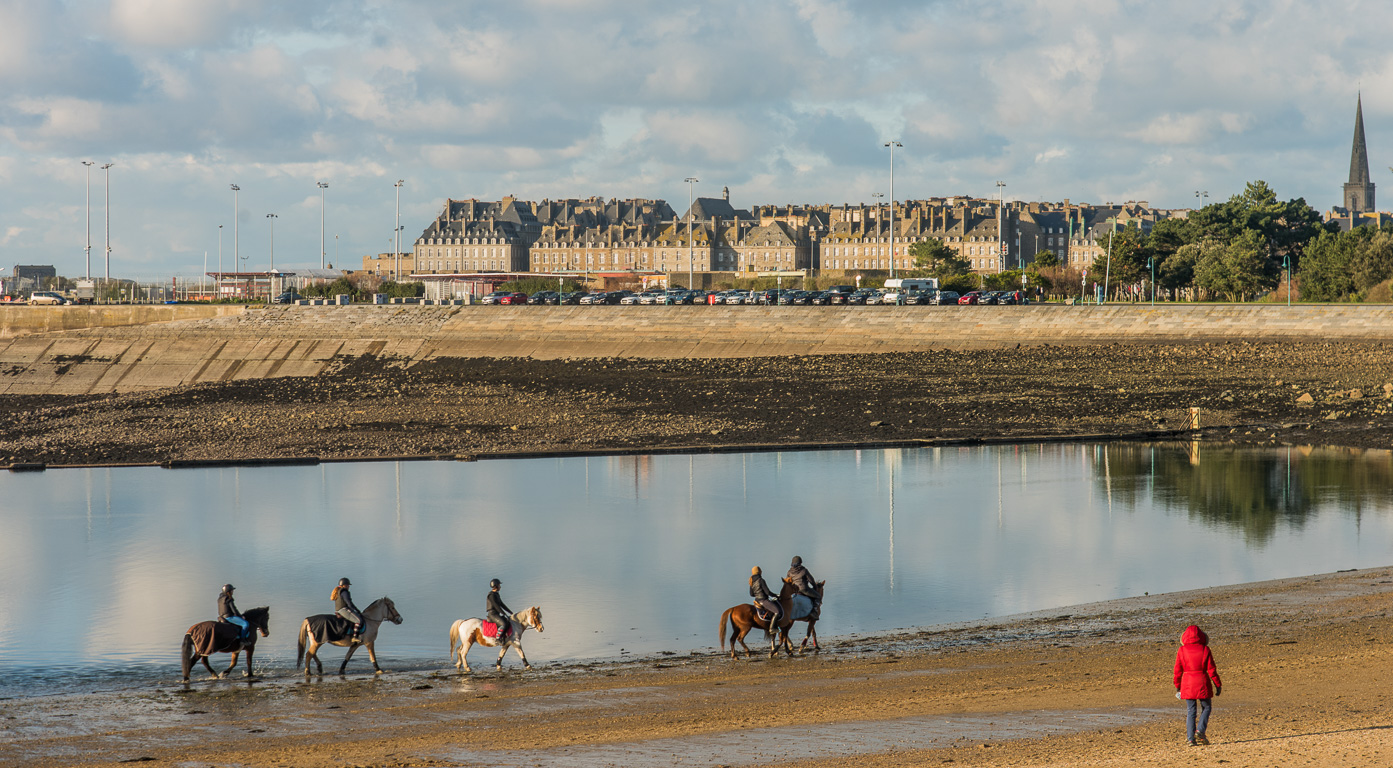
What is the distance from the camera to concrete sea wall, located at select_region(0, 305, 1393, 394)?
185ft

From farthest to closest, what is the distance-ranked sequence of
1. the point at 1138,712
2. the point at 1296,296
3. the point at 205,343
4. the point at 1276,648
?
the point at 1296,296
the point at 205,343
the point at 1276,648
the point at 1138,712

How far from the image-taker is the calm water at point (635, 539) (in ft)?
57.6

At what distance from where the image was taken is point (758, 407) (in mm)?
43781

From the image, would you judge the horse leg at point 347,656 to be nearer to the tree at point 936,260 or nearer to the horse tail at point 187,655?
the horse tail at point 187,655

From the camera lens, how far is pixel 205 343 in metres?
76.4

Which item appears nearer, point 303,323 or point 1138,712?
point 1138,712

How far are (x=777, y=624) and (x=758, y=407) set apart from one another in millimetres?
28348

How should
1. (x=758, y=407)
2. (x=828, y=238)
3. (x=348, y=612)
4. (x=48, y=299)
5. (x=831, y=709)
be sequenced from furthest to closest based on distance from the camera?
(x=828, y=238) < (x=48, y=299) < (x=758, y=407) < (x=348, y=612) < (x=831, y=709)

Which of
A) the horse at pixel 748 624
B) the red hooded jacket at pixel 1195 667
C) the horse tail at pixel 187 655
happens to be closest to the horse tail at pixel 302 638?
the horse tail at pixel 187 655

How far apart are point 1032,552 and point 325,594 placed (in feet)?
39.3

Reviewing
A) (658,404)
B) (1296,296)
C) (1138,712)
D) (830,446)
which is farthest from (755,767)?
(1296,296)

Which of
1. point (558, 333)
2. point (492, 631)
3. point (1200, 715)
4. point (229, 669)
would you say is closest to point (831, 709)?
point (1200, 715)

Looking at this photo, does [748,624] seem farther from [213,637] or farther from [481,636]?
[213,637]

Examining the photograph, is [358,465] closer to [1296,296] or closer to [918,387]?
[918,387]
